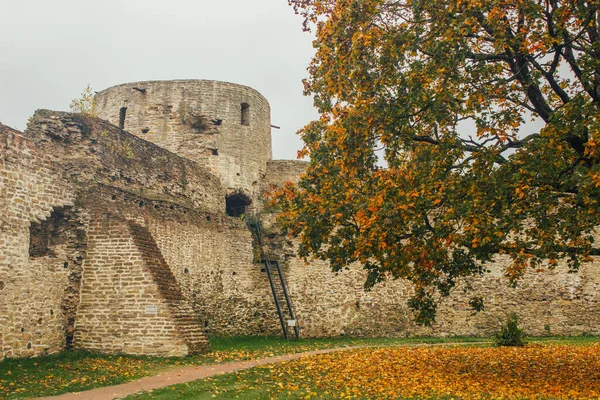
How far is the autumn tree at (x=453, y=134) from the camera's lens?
924 cm

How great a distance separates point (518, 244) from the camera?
994cm

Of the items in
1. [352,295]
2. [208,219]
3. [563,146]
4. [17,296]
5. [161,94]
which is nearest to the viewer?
[563,146]

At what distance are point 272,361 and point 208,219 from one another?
24.4 feet

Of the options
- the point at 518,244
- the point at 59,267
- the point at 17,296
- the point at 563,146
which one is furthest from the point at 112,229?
the point at 563,146

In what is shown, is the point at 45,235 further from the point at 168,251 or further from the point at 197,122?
the point at 197,122

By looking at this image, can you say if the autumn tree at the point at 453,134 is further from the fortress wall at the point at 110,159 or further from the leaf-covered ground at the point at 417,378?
the fortress wall at the point at 110,159

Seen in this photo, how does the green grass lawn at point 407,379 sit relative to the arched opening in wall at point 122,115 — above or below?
below

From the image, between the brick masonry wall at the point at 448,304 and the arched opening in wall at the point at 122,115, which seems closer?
the brick masonry wall at the point at 448,304

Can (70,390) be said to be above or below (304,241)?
below

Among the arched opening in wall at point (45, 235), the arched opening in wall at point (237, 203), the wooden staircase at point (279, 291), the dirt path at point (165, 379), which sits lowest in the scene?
the dirt path at point (165, 379)

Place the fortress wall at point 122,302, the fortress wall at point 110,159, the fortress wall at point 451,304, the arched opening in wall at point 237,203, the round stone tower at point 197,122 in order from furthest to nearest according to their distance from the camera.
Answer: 1. the arched opening in wall at point 237,203
2. the round stone tower at point 197,122
3. the fortress wall at point 451,304
4. the fortress wall at point 110,159
5. the fortress wall at point 122,302

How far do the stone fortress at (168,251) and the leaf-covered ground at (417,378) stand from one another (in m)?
3.46

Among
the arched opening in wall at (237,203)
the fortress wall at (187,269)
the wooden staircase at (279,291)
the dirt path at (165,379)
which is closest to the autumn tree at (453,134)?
the dirt path at (165,379)

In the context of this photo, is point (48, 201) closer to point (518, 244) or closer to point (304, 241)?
point (304, 241)
